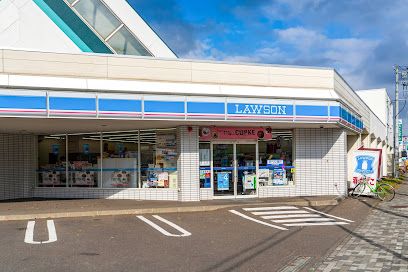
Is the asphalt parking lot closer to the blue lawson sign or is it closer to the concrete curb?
the concrete curb

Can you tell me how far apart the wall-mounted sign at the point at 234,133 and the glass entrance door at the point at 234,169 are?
28 centimetres

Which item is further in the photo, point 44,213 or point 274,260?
point 44,213

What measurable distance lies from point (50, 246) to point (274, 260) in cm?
418

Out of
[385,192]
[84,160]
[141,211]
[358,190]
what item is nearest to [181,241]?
[141,211]

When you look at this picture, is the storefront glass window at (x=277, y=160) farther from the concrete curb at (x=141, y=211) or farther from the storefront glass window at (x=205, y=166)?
the storefront glass window at (x=205, y=166)

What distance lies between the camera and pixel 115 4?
21484mm

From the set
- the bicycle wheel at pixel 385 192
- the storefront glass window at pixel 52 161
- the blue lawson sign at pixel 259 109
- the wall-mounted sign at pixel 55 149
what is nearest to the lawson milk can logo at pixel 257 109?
the blue lawson sign at pixel 259 109

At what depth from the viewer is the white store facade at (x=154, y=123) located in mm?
13008

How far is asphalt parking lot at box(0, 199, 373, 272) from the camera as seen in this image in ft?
24.4

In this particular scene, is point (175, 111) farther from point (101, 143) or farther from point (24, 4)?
point (24, 4)

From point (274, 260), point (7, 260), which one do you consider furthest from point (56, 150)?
point (274, 260)

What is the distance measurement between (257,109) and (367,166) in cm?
649

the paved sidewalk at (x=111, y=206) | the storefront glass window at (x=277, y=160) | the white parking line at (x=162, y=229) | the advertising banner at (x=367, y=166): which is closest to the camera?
the white parking line at (x=162, y=229)

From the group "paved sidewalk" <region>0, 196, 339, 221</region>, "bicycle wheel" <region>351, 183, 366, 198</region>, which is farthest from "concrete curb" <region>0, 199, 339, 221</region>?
"bicycle wheel" <region>351, 183, 366, 198</region>
